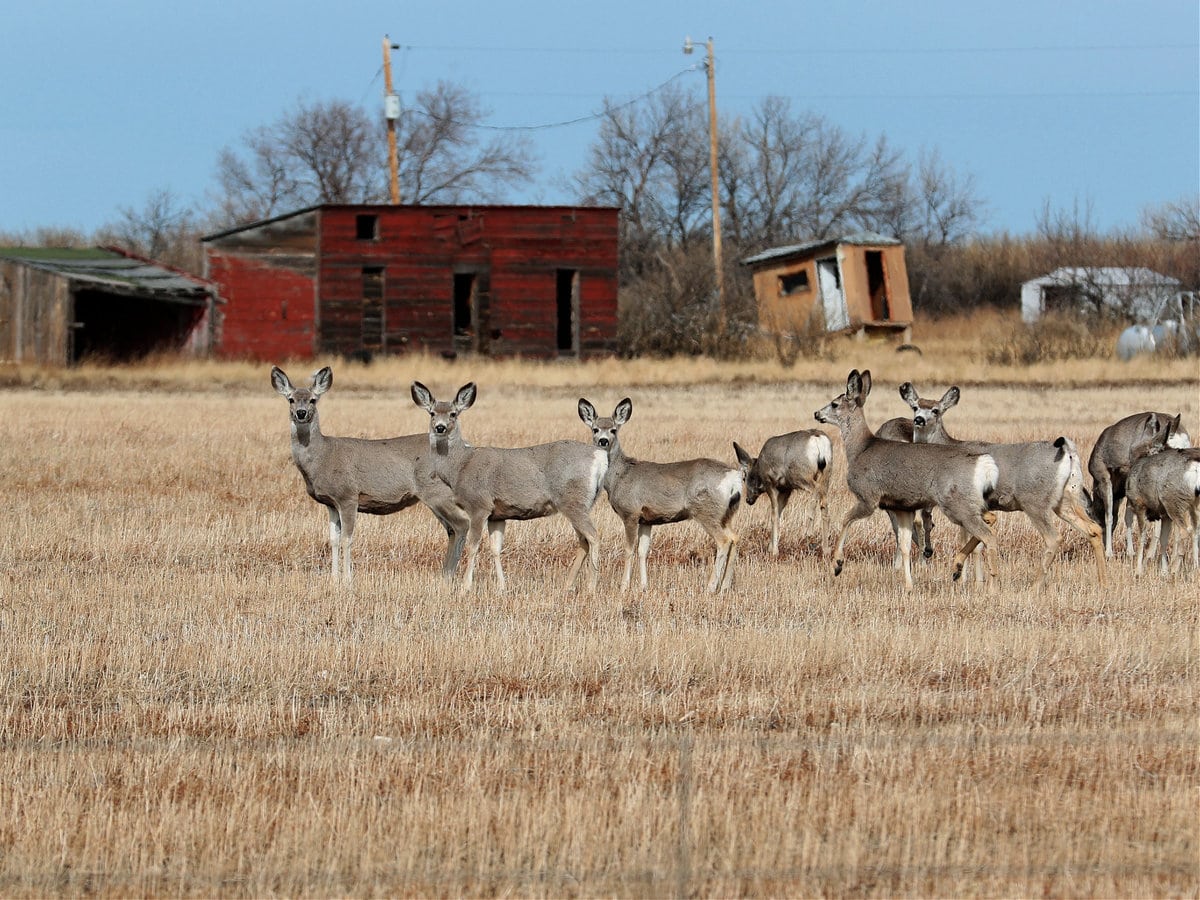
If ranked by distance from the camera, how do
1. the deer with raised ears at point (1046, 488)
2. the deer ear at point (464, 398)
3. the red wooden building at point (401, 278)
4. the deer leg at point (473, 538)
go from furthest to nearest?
the red wooden building at point (401, 278) < the deer ear at point (464, 398) < the deer with raised ears at point (1046, 488) < the deer leg at point (473, 538)

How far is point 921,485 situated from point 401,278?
37.3 metres

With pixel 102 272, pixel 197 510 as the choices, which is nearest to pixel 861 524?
pixel 197 510

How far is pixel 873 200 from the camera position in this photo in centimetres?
8638

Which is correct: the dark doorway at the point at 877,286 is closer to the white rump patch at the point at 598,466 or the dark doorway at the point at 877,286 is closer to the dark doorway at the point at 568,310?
the dark doorway at the point at 568,310

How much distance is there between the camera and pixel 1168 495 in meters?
13.3

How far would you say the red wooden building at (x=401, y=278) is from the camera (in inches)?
1933

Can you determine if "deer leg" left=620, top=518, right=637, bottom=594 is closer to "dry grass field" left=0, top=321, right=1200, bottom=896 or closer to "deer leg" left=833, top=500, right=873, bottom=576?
"dry grass field" left=0, top=321, right=1200, bottom=896

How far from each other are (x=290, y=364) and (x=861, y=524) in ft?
107

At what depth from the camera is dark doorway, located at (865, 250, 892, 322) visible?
59.0m

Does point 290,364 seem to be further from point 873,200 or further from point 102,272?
point 873,200

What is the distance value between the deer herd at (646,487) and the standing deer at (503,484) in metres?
0.01

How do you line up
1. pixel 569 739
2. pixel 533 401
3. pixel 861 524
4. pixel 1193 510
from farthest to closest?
pixel 533 401 < pixel 861 524 < pixel 1193 510 < pixel 569 739

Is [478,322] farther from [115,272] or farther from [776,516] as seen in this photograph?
[776,516]

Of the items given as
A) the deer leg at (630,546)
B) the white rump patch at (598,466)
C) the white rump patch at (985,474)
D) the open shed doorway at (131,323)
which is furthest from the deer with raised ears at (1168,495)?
the open shed doorway at (131,323)
